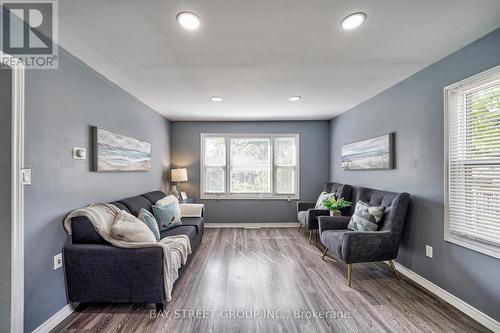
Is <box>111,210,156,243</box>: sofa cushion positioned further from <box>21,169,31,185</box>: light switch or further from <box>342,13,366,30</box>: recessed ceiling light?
<box>342,13,366,30</box>: recessed ceiling light

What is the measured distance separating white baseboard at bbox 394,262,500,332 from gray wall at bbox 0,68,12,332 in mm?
3672

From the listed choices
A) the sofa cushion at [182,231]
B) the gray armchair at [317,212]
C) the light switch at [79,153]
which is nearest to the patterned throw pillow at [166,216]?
the sofa cushion at [182,231]

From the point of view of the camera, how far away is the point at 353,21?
1.66 metres

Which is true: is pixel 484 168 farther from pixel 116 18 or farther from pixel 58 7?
pixel 58 7

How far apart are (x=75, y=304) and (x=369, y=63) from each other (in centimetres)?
381

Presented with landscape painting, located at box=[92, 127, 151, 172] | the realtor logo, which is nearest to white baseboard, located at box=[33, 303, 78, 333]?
landscape painting, located at box=[92, 127, 151, 172]

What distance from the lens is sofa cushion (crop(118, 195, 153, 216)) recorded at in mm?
2770

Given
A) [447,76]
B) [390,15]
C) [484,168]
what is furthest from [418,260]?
[390,15]

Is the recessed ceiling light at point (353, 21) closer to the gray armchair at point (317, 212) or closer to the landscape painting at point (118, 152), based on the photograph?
the landscape painting at point (118, 152)

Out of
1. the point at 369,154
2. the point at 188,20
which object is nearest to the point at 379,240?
the point at 369,154

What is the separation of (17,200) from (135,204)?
135 cm

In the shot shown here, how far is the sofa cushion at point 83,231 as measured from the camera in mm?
2064

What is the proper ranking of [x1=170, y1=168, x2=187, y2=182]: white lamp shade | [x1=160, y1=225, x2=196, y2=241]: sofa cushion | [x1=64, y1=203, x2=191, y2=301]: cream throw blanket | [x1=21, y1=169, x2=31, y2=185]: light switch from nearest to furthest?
[x1=21, y1=169, x2=31, y2=185]: light switch → [x1=64, y1=203, x2=191, y2=301]: cream throw blanket → [x1=160, y1=225, x2=196, y2=241]: sofa cushion → [x1=170, y1=168, x2=187, y2=182]: white lamp shade

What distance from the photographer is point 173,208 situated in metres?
3.35
